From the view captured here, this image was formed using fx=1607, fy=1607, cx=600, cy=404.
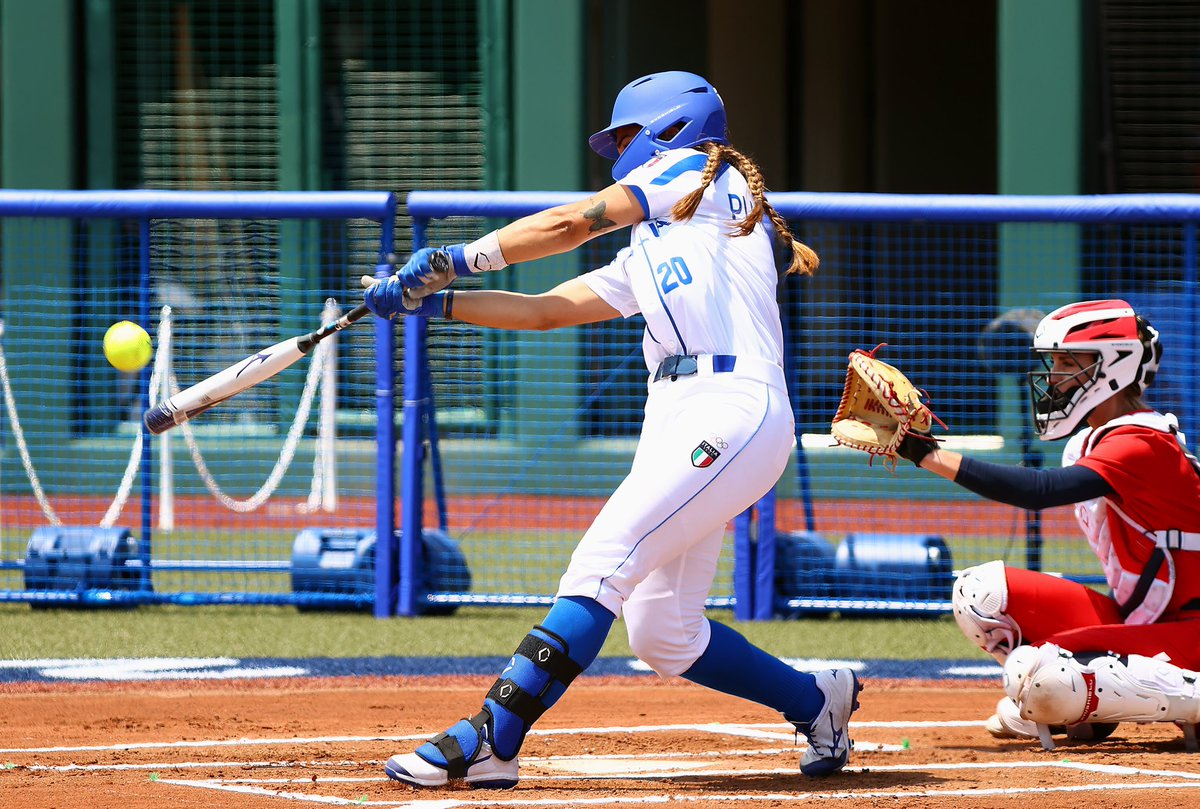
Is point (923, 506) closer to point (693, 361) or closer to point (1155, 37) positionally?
point (693, 361)

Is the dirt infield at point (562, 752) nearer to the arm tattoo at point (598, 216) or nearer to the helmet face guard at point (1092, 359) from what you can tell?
the helmet face guard at point (1092, 359)

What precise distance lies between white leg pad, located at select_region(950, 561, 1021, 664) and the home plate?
0.91 m

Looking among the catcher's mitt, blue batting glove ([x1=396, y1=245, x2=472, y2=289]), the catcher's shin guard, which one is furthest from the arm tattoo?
the catcher's shin guard

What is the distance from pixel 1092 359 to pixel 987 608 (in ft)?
2.69

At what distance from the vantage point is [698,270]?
4.19 metres

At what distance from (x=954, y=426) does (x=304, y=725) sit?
4.74 m

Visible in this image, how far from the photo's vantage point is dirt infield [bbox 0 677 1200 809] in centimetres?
413

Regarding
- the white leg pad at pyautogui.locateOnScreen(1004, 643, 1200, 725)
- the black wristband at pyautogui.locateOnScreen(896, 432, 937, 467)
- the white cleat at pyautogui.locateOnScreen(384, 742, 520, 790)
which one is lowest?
the white cleat at pyautogui.locateOnScreen(384, 742, 520, 790)

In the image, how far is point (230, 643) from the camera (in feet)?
23.0

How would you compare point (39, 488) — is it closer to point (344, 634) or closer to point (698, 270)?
point (344, 634)

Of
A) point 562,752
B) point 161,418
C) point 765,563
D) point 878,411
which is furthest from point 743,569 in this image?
point 161,418

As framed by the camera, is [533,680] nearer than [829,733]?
Yes

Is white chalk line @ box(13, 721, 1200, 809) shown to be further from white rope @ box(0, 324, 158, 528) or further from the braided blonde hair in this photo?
white rope @ box(0, 324, 158, 528)

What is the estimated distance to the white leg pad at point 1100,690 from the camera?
4.63m
